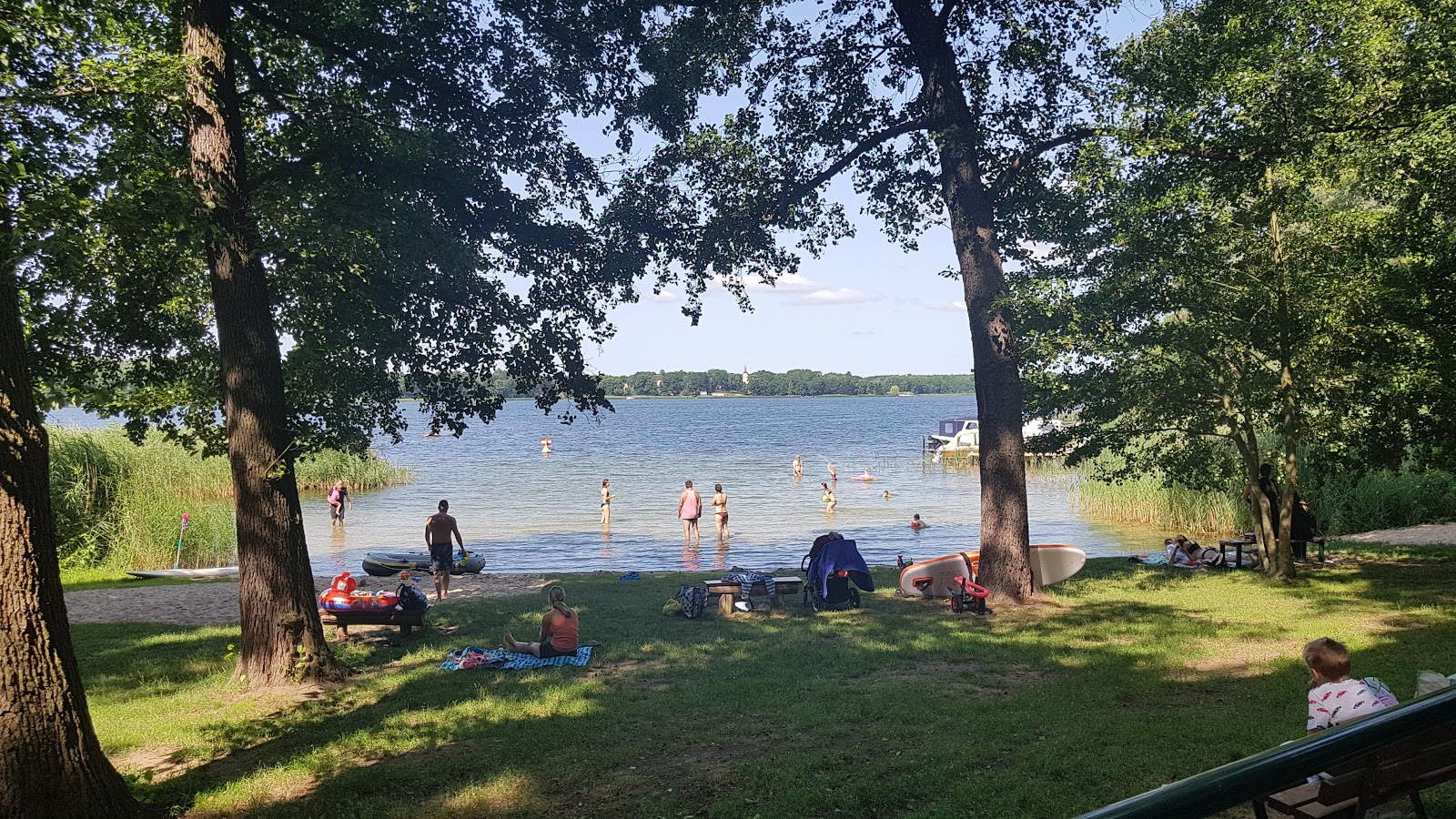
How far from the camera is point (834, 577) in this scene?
14586 millimetres

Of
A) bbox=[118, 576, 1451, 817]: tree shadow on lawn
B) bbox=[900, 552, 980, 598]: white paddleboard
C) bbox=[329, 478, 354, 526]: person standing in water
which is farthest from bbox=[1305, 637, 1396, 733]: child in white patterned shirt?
bbox=[329, 478, 354, 526]: person standing in water

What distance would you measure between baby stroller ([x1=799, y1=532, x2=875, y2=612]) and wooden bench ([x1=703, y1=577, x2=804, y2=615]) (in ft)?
1.02

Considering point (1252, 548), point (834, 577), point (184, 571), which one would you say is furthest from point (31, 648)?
point (1252, 548)

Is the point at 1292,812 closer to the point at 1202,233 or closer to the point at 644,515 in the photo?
the point at 1202,233

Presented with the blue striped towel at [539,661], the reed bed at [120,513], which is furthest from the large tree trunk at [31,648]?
the reed bed at [120,513]

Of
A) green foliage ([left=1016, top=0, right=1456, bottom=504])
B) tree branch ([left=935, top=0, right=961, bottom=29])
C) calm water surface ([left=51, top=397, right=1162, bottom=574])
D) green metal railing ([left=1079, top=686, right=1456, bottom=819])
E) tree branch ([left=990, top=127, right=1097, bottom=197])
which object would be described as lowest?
calm water surface ([left=51, top=397, right=1162, bottom=574])

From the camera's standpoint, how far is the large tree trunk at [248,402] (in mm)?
10289

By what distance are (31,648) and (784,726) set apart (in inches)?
222

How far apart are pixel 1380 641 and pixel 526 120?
1276 centimetres

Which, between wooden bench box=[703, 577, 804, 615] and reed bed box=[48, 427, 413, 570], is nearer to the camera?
wooden bench box=[703, 577, 804, 615]

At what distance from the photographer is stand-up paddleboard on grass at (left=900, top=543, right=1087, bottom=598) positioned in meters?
15.4

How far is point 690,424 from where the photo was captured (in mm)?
132000

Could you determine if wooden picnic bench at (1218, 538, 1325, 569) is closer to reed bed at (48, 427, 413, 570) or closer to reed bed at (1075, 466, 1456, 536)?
reed bed at (1075, 466, 1456, 536)

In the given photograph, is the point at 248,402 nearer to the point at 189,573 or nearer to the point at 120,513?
the point at 189,573
